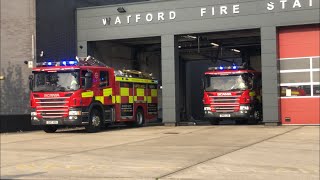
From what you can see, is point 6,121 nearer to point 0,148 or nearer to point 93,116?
point 93,116

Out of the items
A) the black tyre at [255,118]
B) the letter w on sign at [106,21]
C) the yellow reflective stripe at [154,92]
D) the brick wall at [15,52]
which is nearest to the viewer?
the brick wall at [15,52]

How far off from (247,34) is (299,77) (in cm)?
538

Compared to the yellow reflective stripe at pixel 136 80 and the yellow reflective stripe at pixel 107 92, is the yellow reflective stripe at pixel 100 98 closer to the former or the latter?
the yellow reflective stripe at pixel 107 92

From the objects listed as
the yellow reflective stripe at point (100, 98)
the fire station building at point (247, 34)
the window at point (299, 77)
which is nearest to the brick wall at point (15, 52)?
the fire station building at point (247, 34)

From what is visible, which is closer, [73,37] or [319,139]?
[319,139]

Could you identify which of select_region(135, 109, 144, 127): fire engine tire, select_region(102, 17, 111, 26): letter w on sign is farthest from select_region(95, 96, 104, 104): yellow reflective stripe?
select_region(102, 17, 111, 26): letter w on sign

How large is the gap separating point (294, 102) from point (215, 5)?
19.4 feet

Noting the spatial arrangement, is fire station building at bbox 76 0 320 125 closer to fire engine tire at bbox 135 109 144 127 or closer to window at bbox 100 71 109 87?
fire engine tire at bbox 135 109 144 127

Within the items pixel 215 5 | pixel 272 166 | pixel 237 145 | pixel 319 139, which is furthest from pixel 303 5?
pixel 272 166

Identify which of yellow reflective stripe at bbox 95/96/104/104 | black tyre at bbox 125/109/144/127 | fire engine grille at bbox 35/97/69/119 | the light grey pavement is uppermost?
yellow reflective stripe at bbox 95/96/104/104

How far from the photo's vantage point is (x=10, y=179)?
8398mm

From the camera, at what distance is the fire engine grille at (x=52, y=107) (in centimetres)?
1894

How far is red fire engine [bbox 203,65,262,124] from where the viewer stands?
2331 cm

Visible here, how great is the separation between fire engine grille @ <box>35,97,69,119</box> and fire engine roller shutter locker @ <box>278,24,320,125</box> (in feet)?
33.6
